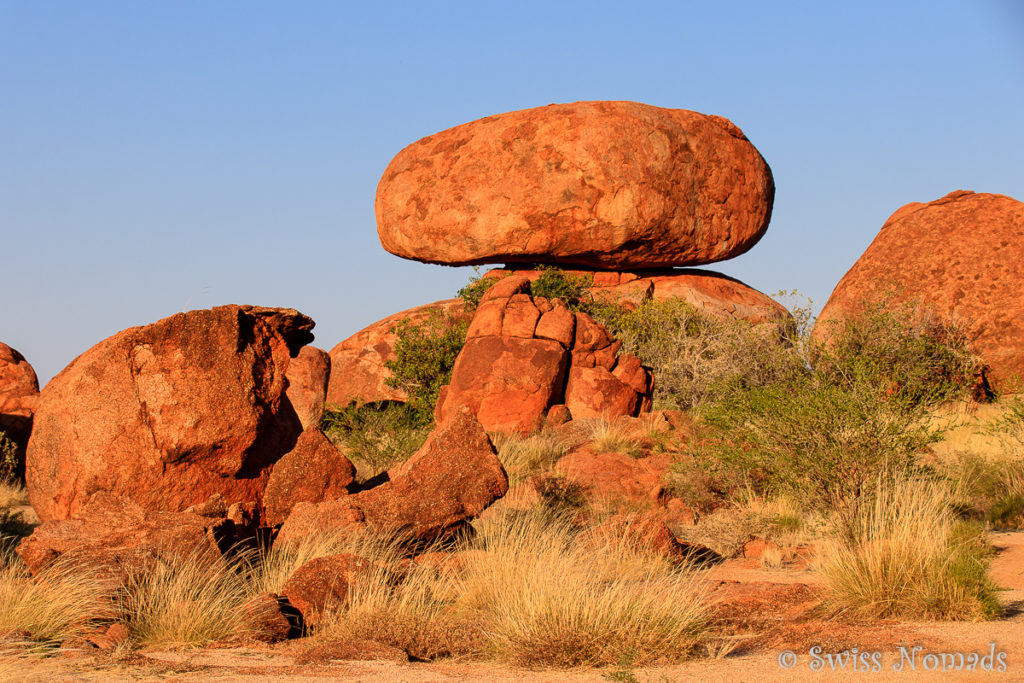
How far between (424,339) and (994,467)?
34.9 feet

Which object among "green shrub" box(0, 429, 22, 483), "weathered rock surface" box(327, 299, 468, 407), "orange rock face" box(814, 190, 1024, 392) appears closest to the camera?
"green shrub" box(0, 429, 22, 483)

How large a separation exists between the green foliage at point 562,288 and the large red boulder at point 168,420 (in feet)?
37.4

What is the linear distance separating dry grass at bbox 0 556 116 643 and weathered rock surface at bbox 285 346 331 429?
4.37 meters

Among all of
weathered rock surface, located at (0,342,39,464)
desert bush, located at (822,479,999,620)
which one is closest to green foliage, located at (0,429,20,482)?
weathered rock surface, located at (0,342,39,464)

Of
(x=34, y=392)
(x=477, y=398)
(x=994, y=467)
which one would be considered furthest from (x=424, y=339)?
(x=994, y=467)

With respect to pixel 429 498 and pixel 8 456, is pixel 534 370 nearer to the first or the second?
pixel 429 498

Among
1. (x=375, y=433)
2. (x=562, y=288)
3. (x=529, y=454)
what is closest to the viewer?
(x=529, y=454)

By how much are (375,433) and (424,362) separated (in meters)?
2.48

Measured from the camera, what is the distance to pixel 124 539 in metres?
6.98

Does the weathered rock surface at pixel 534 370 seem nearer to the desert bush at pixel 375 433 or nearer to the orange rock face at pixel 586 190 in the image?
the desert bush at pixel 375 433

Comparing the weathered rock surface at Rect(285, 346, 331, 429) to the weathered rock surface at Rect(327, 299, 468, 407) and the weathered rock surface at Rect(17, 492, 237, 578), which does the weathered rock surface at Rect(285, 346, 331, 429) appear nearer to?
the weathered rock surface at Rect(17, 492, 237, 578)

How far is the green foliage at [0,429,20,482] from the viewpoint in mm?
15094

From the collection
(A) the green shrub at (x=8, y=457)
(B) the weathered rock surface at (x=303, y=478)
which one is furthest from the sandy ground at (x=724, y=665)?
(A) the green shrub at (x=8, y=457)

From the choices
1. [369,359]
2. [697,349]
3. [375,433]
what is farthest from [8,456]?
[697,349]
